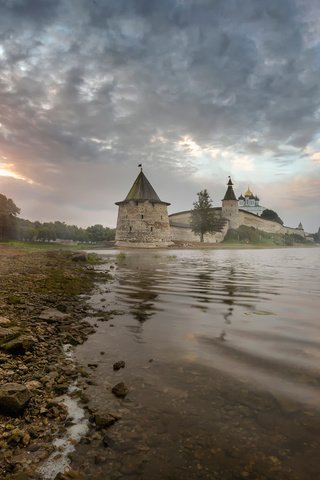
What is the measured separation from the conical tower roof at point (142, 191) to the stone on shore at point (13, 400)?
51873 millimetres

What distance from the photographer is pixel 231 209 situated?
285 ft

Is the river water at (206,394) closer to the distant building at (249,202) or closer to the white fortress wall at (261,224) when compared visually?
the white fortress wall at (261,224)

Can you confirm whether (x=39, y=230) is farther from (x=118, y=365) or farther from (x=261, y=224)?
(x=118, y=365)

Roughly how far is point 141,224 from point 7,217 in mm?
20069

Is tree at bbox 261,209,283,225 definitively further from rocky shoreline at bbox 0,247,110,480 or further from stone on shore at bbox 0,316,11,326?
stone on shore at bbox 0,316,11,326

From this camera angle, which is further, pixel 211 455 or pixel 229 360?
pixel 229 360

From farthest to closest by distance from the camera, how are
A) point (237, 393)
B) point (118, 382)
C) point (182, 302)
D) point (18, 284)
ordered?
point (18, 284)
point (182, 302)
point (118, 382)
point (237, 393)

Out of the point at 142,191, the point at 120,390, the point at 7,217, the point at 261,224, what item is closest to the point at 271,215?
the point at 261,224

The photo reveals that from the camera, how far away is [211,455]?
7.79 feet

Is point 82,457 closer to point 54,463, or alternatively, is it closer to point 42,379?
point 54,463

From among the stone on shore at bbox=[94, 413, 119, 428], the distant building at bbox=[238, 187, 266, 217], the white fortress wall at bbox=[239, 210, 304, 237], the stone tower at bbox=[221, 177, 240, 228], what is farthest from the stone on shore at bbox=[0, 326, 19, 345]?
the distant building at bbox=[238, 187, 266, 217]

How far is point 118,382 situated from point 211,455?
1.43m

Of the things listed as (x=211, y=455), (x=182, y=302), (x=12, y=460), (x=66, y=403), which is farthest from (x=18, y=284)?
(x=211, y=455)

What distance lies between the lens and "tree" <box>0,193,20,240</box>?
46.3m
